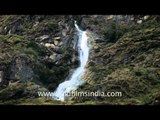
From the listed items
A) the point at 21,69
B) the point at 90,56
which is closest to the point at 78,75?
the point at 90,56

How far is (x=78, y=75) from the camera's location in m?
10.2

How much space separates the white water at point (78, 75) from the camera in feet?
32.8

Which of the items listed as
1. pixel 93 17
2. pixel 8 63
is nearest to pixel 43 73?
pixel 8 63

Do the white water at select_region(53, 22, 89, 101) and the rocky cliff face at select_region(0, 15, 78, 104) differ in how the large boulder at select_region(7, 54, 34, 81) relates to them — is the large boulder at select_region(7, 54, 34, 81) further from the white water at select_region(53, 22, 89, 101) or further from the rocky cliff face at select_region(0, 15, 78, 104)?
the white water at select_region(53, 22, 89, 101)

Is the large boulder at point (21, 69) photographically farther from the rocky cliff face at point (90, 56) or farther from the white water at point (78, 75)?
the white water at point (78, 75)

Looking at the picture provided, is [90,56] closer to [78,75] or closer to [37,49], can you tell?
[78,75]

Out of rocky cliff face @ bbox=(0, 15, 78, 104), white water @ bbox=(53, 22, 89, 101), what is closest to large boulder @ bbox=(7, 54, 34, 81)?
rocky cliff face @ bbox=(0, 15, 78, 104)

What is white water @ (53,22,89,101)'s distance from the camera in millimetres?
9992

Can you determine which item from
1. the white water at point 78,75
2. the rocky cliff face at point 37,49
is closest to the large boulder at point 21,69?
the rocky cliff face at point 37,49
